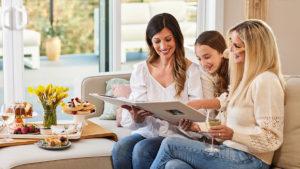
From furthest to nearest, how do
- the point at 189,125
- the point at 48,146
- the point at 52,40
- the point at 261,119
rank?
the point at 52,40, the point at 48,146, the point at 189,125, the point at 261,119

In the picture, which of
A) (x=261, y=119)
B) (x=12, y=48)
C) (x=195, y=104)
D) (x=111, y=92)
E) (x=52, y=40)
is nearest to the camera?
(x=261, y=119)

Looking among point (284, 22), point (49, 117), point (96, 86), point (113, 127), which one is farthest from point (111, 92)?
point (284, 22)

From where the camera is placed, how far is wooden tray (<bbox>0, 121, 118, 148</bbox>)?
3.15m

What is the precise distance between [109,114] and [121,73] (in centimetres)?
39

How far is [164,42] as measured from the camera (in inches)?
124

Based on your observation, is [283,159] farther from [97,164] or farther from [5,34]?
[5,34]

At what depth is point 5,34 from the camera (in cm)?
451

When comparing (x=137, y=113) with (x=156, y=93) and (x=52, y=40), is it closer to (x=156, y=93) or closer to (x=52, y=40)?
(x=156, y=93)

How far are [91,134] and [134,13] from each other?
1.90 m

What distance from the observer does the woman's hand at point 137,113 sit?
2992 millimetres

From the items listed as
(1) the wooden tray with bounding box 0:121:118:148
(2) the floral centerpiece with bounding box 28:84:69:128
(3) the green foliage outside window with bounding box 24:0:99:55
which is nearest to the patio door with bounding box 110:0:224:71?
(3) the green foliage outside window with bounding box 24:0:99:55

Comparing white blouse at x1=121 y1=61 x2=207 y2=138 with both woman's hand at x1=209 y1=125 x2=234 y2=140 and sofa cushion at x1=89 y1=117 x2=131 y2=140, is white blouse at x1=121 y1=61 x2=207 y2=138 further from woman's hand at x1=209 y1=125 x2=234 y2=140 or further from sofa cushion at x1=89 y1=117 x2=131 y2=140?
woman's hand at x1=209 y1=125 x2=234 y2=140

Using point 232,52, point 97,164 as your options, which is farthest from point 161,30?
point 97,164

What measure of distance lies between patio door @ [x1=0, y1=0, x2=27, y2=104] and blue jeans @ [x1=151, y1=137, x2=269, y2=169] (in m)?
2.19
